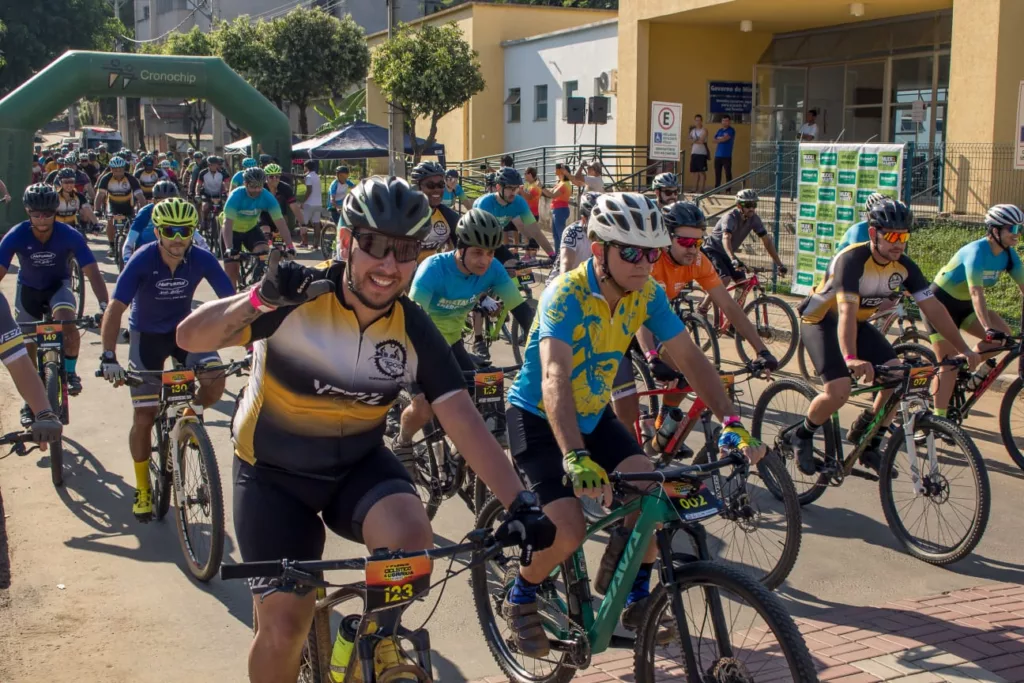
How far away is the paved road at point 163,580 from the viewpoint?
518 cm

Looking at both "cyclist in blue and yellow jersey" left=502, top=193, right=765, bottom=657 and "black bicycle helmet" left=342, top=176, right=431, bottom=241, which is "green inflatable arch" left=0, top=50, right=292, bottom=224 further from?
"black bicycle helmet" left=342, top=176, right=431, bottom=241

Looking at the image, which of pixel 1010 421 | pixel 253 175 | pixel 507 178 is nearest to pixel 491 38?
pixel 253 175

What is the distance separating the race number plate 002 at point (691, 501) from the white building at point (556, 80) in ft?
87.2

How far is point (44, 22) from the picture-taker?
54.8m

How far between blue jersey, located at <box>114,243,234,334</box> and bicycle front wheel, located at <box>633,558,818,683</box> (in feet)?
14.7

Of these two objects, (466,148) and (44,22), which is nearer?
(466,148)

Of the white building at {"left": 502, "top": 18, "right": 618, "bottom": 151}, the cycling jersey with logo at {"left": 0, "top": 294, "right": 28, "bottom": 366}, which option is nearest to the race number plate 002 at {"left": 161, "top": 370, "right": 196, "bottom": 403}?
the cycling jersey with logo at {"left": 0, "top": 294, "right": 28, "bottom": 366}

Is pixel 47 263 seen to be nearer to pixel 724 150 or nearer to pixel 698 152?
pixel 698 152

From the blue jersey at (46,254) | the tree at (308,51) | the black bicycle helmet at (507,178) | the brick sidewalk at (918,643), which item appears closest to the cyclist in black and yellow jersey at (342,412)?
the brick sidewalk at (918,643)

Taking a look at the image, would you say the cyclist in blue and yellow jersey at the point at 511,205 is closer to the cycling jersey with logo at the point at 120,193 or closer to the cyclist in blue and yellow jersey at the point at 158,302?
the cyclist in blue and yellow jersey at the point at 158,302

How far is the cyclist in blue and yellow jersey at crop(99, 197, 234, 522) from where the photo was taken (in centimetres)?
722

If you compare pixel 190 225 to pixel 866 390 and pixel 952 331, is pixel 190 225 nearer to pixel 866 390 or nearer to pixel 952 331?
pixel 866 390

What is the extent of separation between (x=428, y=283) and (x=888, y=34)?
70.3ft

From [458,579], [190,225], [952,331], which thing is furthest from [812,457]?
[190,225]
